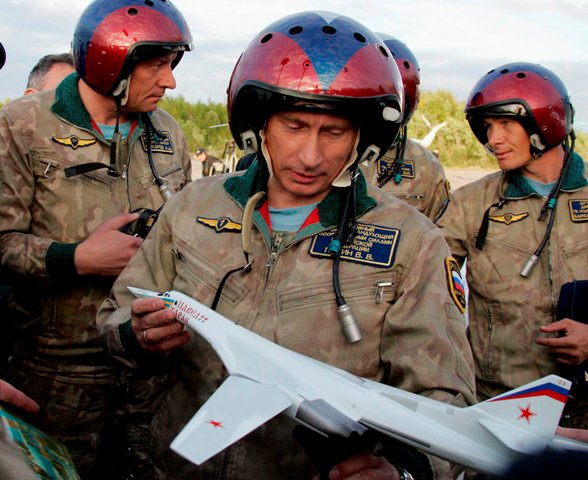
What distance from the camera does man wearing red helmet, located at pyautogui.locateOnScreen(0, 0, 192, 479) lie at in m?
3.96

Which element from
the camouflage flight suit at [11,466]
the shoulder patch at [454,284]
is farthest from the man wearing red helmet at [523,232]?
the camouflage flight suit at [11,466]

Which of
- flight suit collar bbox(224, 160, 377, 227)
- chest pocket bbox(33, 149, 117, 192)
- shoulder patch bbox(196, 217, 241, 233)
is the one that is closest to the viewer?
flight suit collar bbox(224, 160, 377, 227)

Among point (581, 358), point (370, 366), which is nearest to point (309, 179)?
point (370, 366)

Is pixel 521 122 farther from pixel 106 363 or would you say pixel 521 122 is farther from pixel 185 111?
pixel 185 111

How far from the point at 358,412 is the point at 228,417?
40 cm

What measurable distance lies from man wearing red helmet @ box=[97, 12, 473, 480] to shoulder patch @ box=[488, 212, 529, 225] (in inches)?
71.1

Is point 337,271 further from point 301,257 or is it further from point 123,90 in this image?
point 123,90

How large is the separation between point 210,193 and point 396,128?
0.80 meters

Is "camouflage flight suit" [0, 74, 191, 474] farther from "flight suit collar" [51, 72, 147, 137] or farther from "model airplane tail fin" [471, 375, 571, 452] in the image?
"model airplane tail fin" [471, 375, 571, 452]

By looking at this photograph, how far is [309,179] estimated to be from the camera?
8.98ft

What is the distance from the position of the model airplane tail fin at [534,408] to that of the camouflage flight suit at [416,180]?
3.53 m

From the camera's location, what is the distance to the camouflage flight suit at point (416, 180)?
5.84m

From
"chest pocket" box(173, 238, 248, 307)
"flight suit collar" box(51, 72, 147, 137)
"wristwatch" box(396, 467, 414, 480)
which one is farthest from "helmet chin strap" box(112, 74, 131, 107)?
"wristwatch" box(396, 467, 414, 480)

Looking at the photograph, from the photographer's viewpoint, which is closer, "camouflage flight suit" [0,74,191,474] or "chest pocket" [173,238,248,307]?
"chest pocket" [173,238,248,307]
